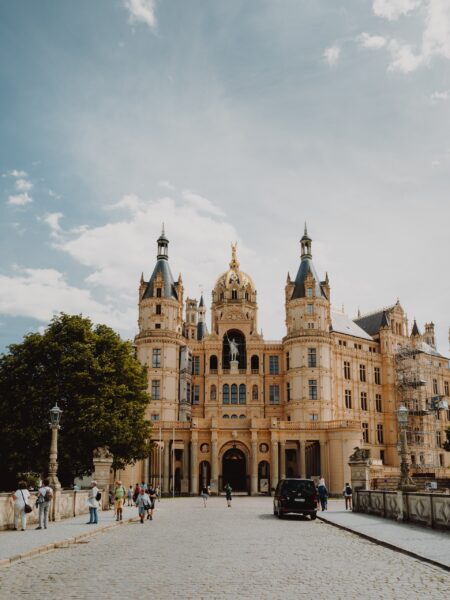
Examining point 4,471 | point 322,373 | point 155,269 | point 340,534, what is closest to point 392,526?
point 340,534

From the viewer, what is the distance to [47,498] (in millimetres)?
24734

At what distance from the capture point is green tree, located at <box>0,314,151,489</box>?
142 feet

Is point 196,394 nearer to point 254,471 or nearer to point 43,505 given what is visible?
point 254,471

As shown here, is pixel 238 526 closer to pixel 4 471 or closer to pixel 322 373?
pixel 4 471

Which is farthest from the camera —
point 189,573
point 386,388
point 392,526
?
point 386,388

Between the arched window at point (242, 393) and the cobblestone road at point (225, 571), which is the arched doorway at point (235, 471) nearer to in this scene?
the arched window at point (242, 393)

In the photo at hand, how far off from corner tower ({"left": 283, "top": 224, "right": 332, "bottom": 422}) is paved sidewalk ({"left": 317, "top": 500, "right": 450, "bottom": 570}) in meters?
51.6

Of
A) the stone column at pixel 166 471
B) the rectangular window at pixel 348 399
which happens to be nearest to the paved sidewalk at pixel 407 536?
the stone column at pixel 166 471

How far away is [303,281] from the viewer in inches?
3383

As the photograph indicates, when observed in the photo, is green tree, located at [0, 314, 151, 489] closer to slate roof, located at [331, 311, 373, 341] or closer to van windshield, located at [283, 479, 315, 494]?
van windshield, located at [283, 479, 315, 494]

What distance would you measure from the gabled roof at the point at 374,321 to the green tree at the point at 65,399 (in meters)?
56.5

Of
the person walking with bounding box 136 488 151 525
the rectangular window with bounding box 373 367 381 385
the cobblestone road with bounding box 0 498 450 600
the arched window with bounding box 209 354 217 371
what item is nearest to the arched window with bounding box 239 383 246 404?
the arched window with bounding box 209 354 217 371

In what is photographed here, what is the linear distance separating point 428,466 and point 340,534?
66.4m

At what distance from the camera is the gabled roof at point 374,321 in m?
95.0
